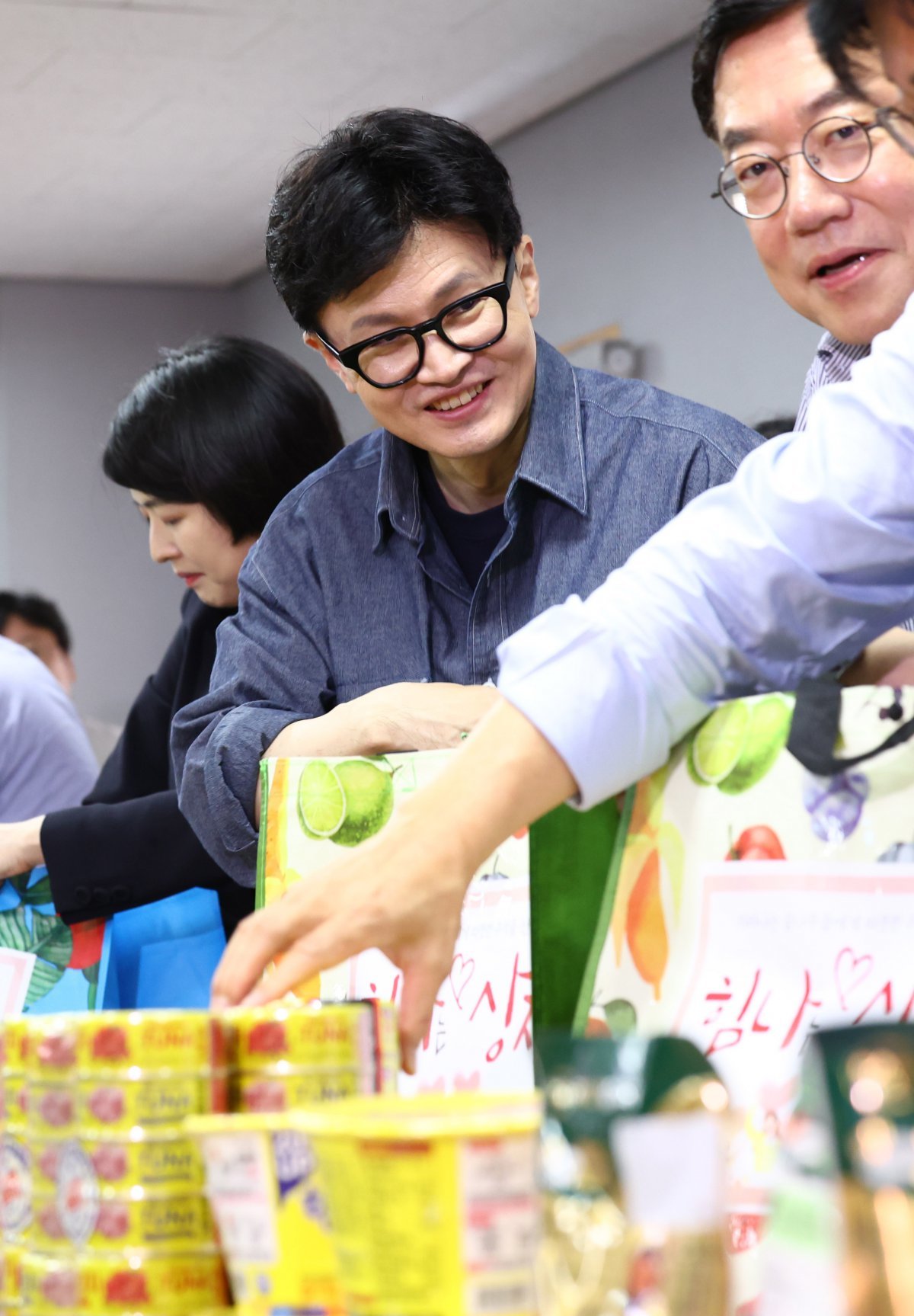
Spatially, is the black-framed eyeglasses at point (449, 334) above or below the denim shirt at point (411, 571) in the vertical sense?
above

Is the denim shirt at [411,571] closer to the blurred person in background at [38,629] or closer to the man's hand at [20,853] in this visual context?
the man's hand at [20,853]

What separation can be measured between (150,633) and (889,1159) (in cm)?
616

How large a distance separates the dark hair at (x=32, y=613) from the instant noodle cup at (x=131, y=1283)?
4.30 m

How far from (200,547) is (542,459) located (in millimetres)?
656

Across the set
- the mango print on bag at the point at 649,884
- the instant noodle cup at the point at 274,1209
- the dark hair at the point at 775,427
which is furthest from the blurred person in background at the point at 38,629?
the instant noodle cup at the point at 274,1209

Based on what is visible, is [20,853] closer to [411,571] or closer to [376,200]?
[411,571]

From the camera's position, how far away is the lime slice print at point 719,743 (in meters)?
0.76

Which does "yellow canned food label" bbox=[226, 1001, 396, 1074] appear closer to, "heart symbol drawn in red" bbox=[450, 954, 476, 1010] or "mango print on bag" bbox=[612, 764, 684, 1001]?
"mango print on bag" bbox=[612, 764, 684, 1001]

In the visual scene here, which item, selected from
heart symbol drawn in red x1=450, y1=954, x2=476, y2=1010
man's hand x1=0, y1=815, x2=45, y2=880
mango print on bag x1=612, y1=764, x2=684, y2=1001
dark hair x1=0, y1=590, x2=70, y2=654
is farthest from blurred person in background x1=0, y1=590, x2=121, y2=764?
mango print on bag x1=612, y1=764, x2=684, y2=1001

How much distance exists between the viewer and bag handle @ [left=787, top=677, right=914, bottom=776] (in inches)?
28.0

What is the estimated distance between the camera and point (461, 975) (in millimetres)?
945

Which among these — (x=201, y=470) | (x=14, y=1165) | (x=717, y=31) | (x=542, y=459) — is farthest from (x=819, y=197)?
(x=14, y=1165)

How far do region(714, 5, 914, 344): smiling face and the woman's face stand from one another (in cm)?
82

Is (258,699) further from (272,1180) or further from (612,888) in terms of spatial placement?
(272,1180)
